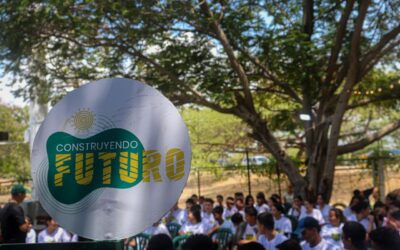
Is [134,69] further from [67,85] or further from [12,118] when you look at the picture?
[12,118]

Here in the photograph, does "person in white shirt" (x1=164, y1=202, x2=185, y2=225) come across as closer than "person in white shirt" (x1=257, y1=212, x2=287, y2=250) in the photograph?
No

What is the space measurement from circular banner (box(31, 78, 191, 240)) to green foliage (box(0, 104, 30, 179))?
2080 centimetres

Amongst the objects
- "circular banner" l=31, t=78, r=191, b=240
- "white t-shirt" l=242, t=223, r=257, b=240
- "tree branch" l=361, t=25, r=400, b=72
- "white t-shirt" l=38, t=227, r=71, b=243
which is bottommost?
"white t-shirt" l=242, t=223, r=257, b=240

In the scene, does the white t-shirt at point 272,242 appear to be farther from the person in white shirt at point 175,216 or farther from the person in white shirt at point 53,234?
the person in white shirt at point 175,216

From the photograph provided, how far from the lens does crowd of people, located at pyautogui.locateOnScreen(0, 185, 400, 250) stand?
381 cm

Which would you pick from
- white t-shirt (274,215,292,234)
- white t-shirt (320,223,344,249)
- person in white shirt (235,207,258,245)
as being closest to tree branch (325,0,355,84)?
white t-shirt (274,215,292,234)

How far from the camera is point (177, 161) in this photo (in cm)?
231

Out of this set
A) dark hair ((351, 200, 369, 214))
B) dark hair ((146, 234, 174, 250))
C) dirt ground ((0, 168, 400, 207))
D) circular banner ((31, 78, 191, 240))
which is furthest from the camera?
dirt ground ((0, 168, 400, 207))

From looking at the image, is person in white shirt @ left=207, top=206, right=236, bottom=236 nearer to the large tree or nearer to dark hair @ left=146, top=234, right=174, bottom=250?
the large tree

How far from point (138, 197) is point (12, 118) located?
89.0ft

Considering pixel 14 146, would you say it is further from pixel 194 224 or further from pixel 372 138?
pixel 194 224

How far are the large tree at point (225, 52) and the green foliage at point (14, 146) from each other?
40.9 ft

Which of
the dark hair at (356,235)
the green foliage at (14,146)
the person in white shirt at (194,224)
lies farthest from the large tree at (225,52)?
the green foliage at (14,146)

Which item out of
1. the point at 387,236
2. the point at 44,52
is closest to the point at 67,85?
the point at 44,52
